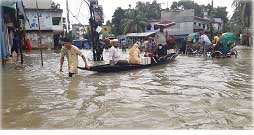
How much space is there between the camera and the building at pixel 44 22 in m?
36.2

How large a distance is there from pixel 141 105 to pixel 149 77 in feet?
13.3

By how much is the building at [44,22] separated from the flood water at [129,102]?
26.9 metres

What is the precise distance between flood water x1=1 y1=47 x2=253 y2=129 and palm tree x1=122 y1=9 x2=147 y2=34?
3847 centimetres

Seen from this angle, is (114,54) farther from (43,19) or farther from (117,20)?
(117,20)

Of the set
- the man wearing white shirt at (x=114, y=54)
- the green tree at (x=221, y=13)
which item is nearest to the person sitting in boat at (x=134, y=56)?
the man wearing white shirt at (x=114, y=54)

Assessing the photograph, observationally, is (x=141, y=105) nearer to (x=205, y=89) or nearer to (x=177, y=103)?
(x=177, y=103)

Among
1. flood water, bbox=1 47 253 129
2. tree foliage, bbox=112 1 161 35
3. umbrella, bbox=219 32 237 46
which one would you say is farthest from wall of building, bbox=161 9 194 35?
flood water, bbox=1 47 253 129

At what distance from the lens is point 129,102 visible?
645 centimetres

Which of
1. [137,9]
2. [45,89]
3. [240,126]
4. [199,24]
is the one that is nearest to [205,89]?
[240,126]

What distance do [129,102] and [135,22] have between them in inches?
1677

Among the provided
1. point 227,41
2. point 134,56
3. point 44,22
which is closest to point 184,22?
point 44,22

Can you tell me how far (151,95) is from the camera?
7133 millimetres

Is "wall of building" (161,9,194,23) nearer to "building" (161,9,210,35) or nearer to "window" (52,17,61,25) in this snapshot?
"building" (161,9,210,35)

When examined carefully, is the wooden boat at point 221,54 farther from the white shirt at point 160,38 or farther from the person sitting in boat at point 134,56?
the person sitting in boat at point 134,56
